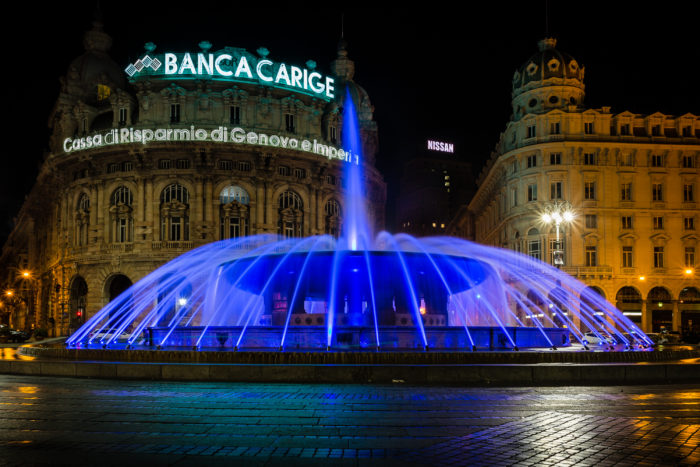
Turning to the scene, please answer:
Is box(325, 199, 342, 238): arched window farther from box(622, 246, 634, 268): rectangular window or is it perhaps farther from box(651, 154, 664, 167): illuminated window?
box(651, 154, 664, 167): illuminated window

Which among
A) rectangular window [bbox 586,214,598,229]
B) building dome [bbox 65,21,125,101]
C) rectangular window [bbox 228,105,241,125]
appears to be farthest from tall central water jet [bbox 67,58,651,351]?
building dome [bbox 65,21,125,101]

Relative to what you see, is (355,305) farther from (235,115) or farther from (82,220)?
(82,220)

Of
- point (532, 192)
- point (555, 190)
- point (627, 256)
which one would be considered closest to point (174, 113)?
point (532, 192)

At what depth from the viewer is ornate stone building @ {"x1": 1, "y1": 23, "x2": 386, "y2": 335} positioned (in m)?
60.1

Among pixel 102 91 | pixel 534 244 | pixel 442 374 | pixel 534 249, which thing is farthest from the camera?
pixel 102 91

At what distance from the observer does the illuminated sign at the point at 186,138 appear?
195 feet

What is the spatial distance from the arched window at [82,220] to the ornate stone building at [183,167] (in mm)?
133

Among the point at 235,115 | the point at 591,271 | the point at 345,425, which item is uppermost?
the point at 235,115

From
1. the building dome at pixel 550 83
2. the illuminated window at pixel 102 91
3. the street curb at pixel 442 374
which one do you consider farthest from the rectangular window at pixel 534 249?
the illuminated window at pixel 102 91

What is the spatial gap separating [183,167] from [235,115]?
6803 millimetres

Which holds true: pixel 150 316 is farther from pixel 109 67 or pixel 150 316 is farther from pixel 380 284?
pixel 380 284

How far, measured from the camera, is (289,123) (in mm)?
64312

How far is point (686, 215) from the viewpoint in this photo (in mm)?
59625

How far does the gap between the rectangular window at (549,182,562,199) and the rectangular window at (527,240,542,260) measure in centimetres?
430
